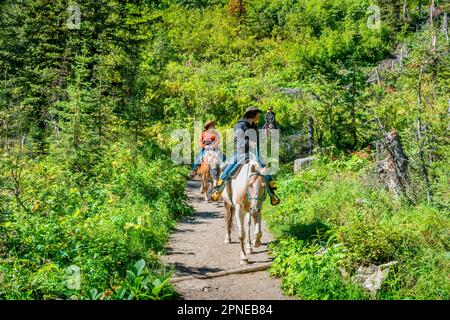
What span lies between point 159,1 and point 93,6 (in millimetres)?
32329

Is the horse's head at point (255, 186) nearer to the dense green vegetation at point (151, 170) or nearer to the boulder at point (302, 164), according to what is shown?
the dense green vegetation at point (151, 170)

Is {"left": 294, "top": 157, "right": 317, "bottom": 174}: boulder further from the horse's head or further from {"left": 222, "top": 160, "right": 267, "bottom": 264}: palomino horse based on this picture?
the horse's head

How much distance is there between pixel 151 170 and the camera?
1335cm

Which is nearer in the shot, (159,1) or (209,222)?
(209,222)

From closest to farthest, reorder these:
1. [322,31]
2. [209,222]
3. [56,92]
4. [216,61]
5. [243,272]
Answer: [243,272], [209,222], [56,92], [216,61], [322,31]

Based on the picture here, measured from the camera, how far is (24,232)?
7.73 metres

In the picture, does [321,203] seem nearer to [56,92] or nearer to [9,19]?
[56,92]

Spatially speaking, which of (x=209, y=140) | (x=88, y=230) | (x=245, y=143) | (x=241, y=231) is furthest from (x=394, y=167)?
(x=88, y=230)

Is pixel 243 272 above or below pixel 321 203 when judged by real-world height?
below

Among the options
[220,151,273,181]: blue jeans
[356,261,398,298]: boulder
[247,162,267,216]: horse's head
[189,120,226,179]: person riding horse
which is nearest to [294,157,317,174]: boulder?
[189,120,226,179]: person riding horse

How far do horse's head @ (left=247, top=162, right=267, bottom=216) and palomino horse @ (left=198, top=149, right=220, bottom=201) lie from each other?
547 cm

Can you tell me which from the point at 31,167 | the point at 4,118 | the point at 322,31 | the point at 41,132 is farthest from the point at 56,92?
the point at 322,31

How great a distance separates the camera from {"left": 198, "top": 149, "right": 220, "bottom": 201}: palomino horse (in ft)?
46.0

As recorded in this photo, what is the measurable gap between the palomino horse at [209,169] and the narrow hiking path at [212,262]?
1.92m
